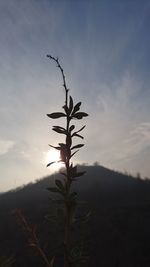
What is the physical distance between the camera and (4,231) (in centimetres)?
2400

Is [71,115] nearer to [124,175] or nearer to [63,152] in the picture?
[63,152]

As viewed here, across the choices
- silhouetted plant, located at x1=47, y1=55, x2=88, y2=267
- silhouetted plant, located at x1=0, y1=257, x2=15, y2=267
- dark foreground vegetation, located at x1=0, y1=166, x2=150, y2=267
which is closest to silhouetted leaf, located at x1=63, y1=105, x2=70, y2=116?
silhouetted plant, located at x1=47, y1=55, x2=88, y2=267

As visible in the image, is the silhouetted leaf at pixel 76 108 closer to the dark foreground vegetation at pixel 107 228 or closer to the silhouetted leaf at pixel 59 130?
the silhouetted leaf at pixel 59 130

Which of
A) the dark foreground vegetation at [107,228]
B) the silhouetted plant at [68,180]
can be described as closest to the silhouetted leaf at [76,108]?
the silhouetted plant at [68,180]

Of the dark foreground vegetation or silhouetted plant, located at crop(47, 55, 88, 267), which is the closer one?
silhouetted plant, located at crop(47, 55, 88, 267)

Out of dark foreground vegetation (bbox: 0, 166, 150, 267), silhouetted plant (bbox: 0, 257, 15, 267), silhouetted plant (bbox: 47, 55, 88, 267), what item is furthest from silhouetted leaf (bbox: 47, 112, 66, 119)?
dark foreground vegetation (bbox: 0, 166, 150, 267)

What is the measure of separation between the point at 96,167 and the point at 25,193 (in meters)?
14.9

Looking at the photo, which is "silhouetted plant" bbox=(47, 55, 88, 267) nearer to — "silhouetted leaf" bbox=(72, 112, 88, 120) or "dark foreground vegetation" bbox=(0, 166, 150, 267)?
"silhouetted leaf" bbox=(72, 112, 88, 120)

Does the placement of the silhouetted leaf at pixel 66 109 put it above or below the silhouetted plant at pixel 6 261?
above

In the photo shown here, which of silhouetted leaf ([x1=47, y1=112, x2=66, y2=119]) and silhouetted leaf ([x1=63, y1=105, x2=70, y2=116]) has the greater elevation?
silhouetted leaf ([x1=63, y1=105, x2=70, y2=116])

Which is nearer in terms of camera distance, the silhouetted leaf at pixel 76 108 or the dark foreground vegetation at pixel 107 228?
the silhouetted leaf at pixel 76 108

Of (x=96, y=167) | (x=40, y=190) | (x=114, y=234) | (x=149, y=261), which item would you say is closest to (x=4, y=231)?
(x=114, y=234)

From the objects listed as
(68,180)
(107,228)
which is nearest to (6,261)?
(68,180)

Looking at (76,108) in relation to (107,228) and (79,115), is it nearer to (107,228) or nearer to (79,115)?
(79,115)
